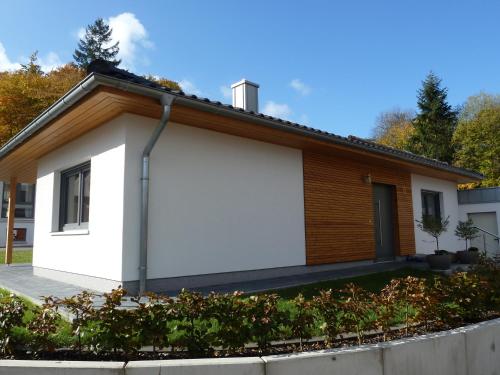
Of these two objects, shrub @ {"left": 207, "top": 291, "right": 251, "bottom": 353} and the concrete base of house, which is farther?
the concrete base of house

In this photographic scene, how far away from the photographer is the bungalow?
660cm

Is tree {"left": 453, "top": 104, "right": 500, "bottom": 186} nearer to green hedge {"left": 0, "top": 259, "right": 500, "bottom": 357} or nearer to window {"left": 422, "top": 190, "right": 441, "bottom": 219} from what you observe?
window {"left": 422, "top": 190, "right": 441, "bottom": 219}

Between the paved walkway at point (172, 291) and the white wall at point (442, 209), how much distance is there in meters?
3.89

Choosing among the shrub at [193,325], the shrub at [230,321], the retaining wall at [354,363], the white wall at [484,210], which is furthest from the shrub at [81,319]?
the white wall at [484,210]

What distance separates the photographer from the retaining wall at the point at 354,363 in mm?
2752

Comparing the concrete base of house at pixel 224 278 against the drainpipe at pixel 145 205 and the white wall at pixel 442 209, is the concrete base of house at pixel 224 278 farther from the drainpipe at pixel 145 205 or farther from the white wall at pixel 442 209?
the white wall at pixel 442 209

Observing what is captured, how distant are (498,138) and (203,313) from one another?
97.2 ft

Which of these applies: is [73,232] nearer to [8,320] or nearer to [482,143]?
[8,320]

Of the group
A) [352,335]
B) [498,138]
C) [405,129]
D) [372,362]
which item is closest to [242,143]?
[352,335]

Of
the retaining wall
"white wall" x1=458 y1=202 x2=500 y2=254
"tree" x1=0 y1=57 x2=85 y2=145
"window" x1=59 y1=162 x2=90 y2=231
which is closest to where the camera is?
the retaining wall

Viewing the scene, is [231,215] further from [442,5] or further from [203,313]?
[442,5]

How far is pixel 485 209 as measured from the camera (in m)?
16.3

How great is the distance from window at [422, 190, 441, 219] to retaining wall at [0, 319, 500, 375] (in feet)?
38.4

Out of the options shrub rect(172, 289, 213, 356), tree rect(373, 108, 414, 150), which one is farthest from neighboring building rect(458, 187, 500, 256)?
tree rect(373, 108, 414, 150)
